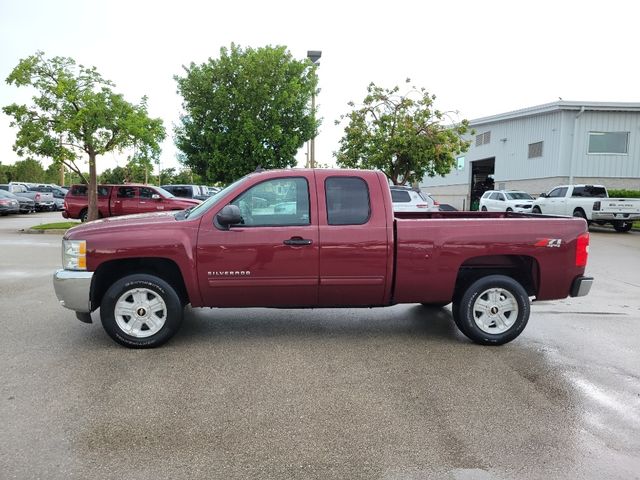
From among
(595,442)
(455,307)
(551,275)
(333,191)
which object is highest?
(333,191)

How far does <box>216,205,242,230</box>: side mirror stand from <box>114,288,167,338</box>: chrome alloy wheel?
1064 mm

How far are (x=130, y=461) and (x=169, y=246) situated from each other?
253cm

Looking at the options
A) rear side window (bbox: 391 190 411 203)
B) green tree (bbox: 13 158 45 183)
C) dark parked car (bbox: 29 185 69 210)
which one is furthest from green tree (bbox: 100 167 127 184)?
rear side window (bbox: 391 190 411 203)

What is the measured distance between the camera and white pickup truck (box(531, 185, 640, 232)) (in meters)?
21.2

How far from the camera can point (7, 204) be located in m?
29.4

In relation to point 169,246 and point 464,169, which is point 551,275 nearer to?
point 169,246

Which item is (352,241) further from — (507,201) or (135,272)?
(507,201)

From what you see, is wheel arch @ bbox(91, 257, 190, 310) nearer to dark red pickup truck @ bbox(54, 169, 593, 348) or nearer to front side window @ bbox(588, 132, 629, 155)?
dark red pickup truck @ bbox(54, 169, 593, 348)

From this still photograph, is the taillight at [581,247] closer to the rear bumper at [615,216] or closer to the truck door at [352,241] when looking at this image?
the truck door at [352,241]

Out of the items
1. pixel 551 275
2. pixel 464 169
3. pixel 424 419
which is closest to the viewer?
pixel 424 419

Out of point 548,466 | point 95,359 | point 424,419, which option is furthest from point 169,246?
point 548,466

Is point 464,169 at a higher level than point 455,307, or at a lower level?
higher

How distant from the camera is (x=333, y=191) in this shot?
5676mm

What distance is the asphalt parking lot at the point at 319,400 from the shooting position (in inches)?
130
